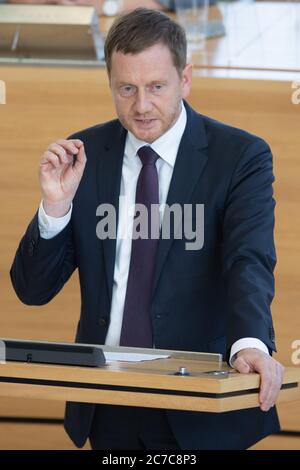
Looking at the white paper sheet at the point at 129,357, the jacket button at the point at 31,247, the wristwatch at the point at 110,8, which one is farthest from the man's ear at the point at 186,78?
the wristwatch at the point at 110,8

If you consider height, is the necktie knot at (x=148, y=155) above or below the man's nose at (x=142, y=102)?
below

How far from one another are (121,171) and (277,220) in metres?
0.90

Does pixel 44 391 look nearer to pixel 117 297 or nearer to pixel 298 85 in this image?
pixel 117 297

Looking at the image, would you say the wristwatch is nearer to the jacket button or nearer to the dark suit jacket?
the dark suit jacket

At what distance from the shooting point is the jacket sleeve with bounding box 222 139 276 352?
1803 millimetres

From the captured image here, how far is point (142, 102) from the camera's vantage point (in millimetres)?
1923

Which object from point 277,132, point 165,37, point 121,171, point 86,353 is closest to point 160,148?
point 121,171

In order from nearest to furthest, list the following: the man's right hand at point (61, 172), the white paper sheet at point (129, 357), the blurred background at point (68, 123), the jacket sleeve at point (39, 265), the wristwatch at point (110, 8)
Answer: the white paper sheet at point (129, 357) < the man's right hand at point (61, 172) < the jacket sleeve at point (39, 265) < the blurred background at point (68, 123) < the wristwatch at point (110, 8)

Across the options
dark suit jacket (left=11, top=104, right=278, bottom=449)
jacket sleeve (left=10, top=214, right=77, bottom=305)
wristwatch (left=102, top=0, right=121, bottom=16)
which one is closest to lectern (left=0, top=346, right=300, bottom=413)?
dark suit jacket (left=11, top=104, right=278, bottom=449)

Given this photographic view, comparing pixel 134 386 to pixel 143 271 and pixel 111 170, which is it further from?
pixel 111 170

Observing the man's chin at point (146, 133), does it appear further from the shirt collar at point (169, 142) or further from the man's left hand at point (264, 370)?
the man's left hand at point (264, 370)

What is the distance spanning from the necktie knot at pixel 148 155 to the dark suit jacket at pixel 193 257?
1.8 inches

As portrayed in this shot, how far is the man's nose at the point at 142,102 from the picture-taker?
1.92 m

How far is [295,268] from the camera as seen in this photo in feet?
9.52
